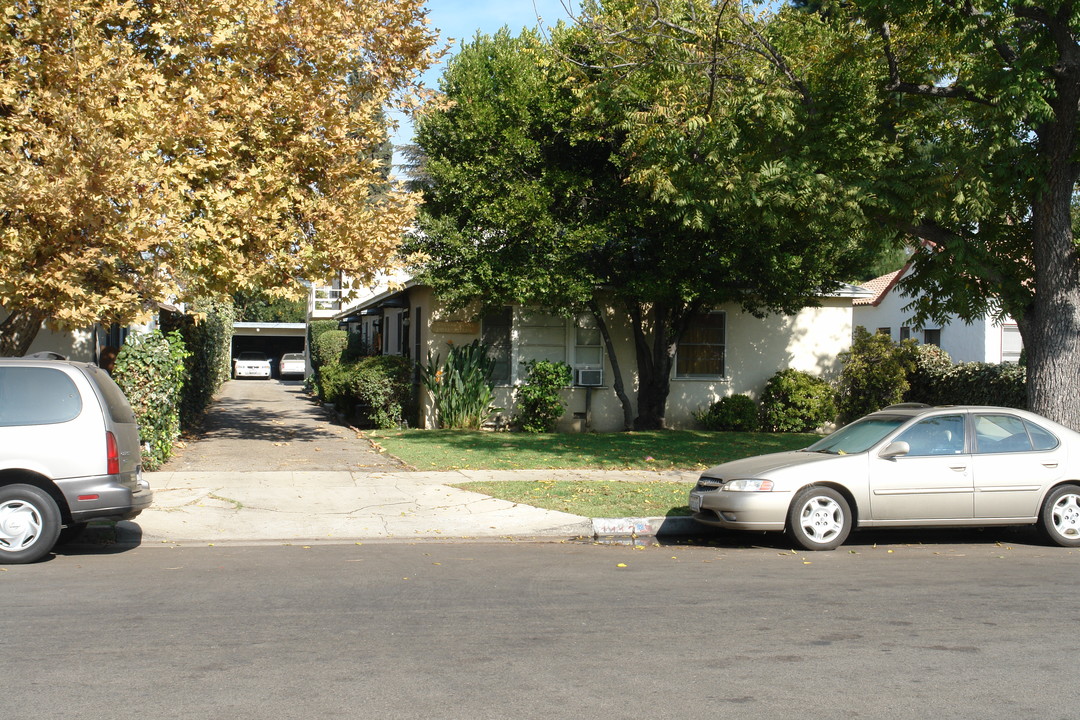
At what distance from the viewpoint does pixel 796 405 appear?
20.6 metres

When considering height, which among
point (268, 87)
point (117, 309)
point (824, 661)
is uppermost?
point (268, 87)

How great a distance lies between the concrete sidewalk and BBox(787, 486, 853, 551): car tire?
1443mm

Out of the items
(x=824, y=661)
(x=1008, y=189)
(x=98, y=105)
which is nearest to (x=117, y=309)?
(x=98, y=105)

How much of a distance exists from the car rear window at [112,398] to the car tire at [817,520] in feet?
21.7

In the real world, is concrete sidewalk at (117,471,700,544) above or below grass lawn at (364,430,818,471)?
below

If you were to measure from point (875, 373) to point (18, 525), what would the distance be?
1721cm

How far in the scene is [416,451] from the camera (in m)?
15.8

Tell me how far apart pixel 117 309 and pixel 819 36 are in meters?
→ 11.0

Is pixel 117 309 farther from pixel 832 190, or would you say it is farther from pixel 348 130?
pixel 832 190

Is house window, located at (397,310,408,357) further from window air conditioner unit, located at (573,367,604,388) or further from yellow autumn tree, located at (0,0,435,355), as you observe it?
yellow autumn tree, located at (0,0,435,355)

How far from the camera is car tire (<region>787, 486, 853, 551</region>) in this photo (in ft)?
30.6

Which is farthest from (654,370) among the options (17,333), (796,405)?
(17,333)

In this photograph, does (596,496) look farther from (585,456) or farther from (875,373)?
(875,373)

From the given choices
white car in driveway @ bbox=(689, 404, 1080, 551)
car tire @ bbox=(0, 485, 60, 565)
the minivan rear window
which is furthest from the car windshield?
car tire @ bbox=(0, 485, 60, 565)
